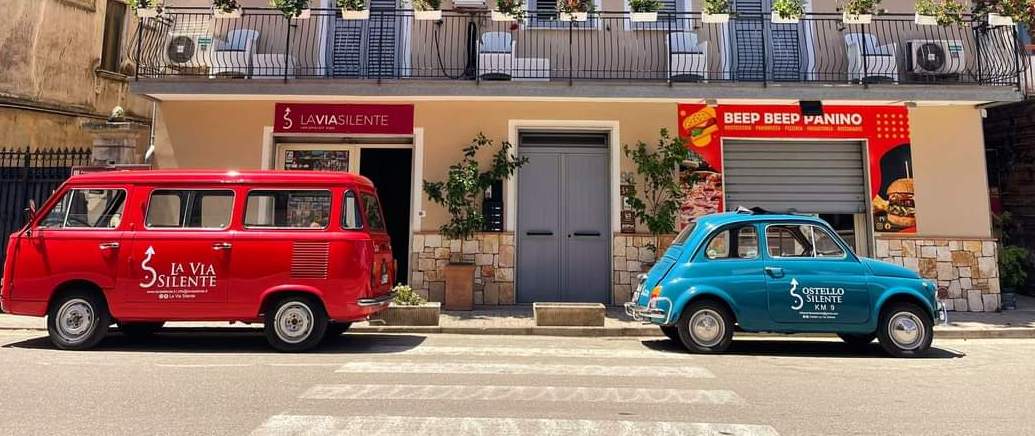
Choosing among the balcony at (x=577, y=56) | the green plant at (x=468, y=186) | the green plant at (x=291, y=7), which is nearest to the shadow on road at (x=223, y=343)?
the green plant at (x=468, y=186)

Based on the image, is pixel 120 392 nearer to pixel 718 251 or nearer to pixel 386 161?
pixel 718 251

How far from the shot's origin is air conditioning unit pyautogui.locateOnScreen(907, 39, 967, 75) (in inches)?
455

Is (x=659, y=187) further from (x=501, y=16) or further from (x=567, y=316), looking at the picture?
(x=501, y=16)

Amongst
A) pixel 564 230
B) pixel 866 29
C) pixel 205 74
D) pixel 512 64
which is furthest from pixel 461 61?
pixel 866 29

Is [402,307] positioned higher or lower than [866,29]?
lower

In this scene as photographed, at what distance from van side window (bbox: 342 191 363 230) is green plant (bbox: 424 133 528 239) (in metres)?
3.73

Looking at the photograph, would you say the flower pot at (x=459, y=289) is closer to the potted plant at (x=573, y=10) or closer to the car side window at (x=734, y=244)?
the car side window at (x=734, y=244)

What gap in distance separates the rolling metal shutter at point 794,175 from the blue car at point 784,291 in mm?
4462

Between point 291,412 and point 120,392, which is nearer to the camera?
point 291,412

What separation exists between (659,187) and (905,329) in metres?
5.07

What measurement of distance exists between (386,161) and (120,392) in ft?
26.1

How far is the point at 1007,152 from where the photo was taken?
1360cm

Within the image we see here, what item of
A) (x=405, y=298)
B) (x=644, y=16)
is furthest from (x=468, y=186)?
(x=644, y=16)

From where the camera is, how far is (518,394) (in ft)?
17.0
